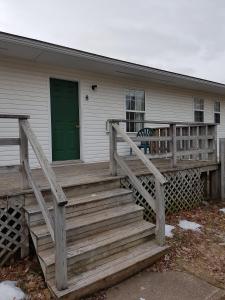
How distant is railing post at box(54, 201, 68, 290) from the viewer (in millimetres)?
2754

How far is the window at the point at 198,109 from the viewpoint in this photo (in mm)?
11117

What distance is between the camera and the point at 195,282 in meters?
3.22

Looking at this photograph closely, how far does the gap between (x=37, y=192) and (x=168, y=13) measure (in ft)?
50.3

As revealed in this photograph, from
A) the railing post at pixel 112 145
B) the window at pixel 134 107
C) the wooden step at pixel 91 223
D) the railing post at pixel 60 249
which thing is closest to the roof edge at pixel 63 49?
the window at pixel 134 107

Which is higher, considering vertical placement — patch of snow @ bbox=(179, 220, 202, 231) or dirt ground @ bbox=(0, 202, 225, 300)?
patch of snow @ bbox=(179, 220, 202, 231)

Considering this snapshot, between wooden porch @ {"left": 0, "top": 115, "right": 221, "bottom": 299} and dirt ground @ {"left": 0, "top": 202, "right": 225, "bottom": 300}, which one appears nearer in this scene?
wooden porch @ {"left": 0, "top": 115, "right": 221, "bottom": 299}

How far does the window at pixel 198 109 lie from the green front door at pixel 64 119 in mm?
5531

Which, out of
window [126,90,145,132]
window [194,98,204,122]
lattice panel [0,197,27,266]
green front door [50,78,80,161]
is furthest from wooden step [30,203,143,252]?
window [194,98,204,122]

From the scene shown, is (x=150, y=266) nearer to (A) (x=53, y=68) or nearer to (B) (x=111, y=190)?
(B) (x=111, y=190)

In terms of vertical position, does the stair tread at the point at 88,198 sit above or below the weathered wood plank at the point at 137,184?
below

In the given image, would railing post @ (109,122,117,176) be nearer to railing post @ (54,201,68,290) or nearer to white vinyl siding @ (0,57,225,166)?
railing post @ (54,201,68,290)

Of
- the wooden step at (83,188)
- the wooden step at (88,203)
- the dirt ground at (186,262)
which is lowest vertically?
the dirt ground at (186,262)

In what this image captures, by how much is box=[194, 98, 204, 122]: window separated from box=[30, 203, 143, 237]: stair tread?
765 centimetres

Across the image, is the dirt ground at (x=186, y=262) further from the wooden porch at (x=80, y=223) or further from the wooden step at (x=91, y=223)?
the wooden step at (x=91, y=223)
